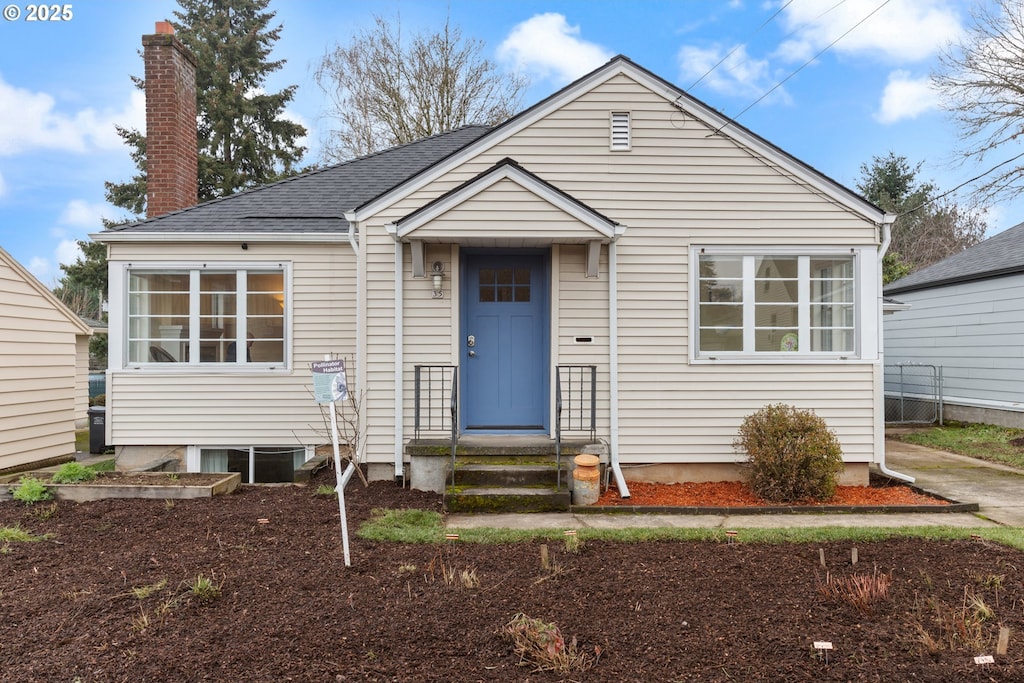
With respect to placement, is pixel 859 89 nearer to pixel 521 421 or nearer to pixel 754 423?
pixel 754 423

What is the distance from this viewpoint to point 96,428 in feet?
35.2

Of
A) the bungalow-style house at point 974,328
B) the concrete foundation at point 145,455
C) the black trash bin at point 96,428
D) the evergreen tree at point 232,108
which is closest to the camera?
the concrete foundation at point 145,455

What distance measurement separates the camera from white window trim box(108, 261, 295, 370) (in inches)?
296

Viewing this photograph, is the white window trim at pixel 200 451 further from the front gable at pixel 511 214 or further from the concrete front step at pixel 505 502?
the front gable at pixel 511 214

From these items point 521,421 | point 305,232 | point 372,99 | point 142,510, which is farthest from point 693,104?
point 372,99

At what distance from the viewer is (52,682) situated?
9.03 feet

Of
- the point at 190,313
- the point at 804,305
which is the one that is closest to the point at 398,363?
the point at 190,313

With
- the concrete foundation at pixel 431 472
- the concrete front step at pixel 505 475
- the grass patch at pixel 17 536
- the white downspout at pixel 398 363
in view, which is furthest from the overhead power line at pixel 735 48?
the grass patch at pixel 17 536

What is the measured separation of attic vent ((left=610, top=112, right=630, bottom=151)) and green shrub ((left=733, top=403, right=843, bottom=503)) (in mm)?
3434

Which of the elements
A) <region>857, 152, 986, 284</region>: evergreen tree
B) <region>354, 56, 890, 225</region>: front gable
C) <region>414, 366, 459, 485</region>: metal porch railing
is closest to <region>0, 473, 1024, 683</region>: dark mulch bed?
<region>414, 366, 459, 485</region>: metal porch railing

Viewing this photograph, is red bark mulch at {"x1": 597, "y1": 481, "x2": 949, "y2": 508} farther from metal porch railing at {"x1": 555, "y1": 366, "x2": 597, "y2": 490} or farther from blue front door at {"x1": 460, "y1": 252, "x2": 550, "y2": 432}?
blue front door at {"x1": 460, "y1": 252, "x2": 550, "y2": 432}

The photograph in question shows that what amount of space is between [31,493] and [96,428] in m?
5.64

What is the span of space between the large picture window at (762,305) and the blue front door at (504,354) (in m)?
1.87

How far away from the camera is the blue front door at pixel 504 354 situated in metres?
7.05
